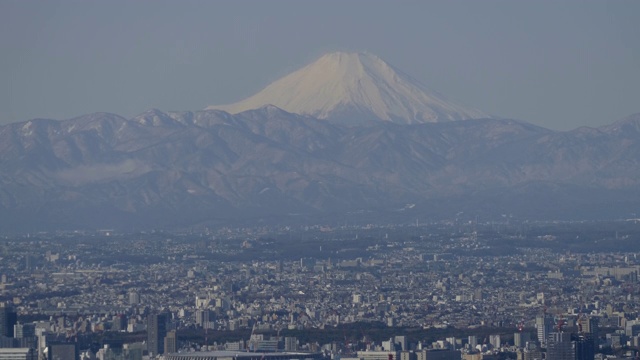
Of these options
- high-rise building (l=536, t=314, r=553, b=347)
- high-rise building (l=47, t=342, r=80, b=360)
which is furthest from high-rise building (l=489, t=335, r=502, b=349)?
high-rise building (l=47, t=342, r=80, b=360)

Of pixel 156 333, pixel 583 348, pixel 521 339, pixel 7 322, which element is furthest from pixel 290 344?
pixel 583 348

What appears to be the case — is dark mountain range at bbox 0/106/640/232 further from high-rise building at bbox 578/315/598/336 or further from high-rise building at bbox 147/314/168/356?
high-rise building at bbox 578/315/598/336

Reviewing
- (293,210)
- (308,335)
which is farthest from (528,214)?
(308,335)

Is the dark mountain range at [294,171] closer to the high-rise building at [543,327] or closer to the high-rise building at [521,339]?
the high-rise building at [543,327]

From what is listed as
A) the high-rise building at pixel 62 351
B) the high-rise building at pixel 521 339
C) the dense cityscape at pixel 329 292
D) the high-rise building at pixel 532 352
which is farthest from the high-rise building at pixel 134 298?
the high-rise building at pixel 532 352

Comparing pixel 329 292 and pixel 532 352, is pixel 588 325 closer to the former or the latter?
pixel 532 352
